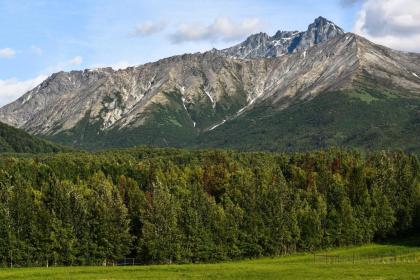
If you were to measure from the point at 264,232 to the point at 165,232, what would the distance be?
21771 mm

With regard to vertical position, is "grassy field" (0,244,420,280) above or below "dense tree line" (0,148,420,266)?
below

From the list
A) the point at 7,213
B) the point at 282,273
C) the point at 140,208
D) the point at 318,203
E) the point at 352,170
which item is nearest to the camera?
the point at 282,273

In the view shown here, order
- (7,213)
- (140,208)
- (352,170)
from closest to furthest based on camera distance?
(7,213) → (140,208) → (352,170)

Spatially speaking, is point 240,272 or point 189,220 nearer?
point 240,272

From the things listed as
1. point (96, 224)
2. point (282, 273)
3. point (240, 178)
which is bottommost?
point (282, 273)

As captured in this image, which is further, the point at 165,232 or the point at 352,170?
the point at 352,170

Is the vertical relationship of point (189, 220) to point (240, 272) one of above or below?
above

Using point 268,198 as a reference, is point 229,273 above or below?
below

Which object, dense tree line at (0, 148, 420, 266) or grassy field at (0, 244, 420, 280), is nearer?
grassy field at (0, 244, 420, 280)

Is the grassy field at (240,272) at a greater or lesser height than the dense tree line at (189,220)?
lesser

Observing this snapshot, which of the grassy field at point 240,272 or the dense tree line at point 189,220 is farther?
the dense tree line at point 189,220

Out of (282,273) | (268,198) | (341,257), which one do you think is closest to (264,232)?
(268,198)

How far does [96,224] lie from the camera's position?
388ft

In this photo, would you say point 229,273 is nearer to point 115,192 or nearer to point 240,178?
point 115,192
